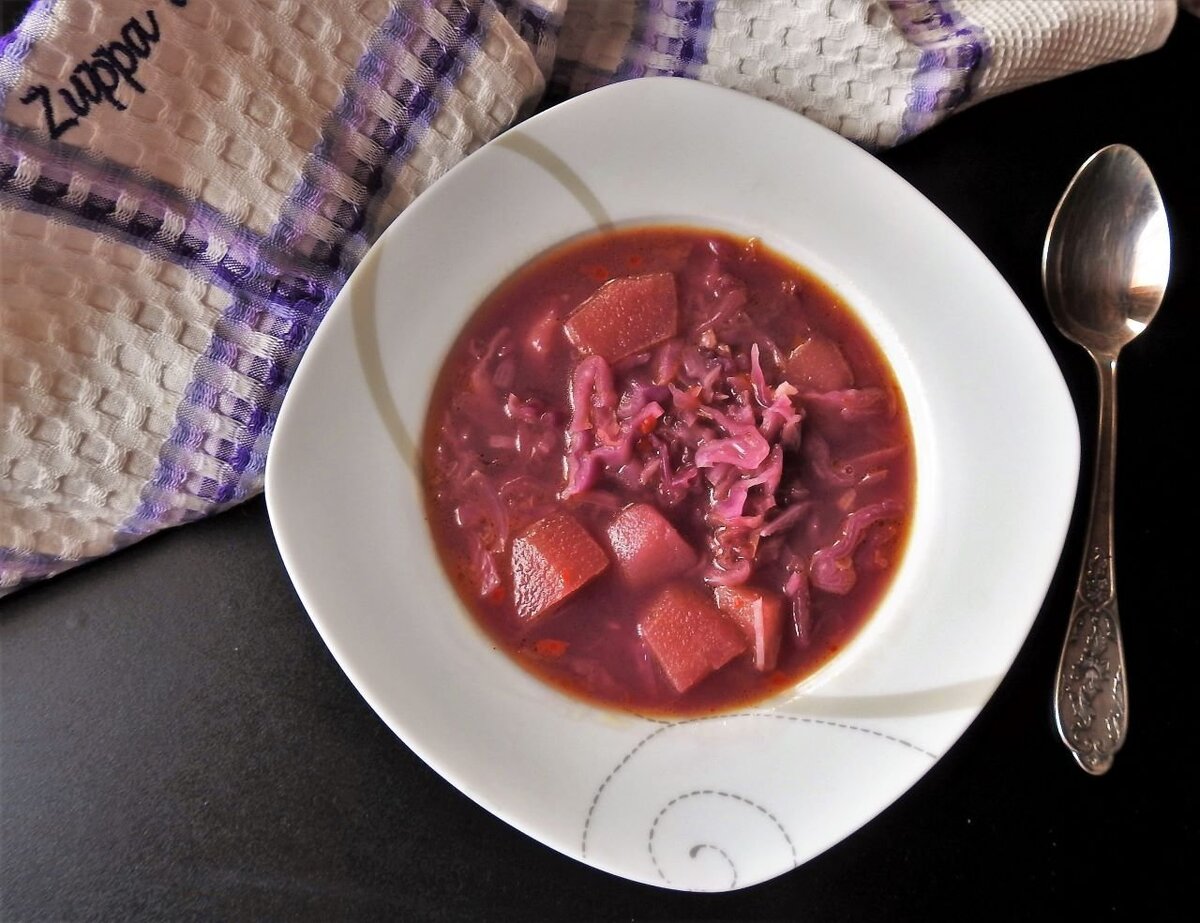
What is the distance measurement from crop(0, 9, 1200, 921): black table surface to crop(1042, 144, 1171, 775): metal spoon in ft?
0.22

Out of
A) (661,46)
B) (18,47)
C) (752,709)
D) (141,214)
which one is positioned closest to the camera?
(18,47)

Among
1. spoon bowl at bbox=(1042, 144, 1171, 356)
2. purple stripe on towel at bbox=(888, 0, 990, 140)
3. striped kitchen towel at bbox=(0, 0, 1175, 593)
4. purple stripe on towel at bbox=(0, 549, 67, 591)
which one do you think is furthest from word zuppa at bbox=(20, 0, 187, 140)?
spoon bowl at bbox=(1042, 144, 1171, 356)

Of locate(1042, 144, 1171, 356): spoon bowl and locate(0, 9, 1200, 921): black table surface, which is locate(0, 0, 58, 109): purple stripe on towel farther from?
locate(1042, 144, 1171, 356): spoon bowl

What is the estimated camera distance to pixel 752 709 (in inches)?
90.5

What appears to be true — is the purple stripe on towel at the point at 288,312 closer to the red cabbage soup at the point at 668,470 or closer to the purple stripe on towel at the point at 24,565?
the purple stripe on towel at the point at 24,565

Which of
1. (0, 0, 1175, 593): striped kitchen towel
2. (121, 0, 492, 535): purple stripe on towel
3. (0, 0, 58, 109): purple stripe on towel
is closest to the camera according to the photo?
(0, 0, 58, 109): purple stripe on towel

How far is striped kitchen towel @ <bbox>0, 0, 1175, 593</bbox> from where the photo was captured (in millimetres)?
2020

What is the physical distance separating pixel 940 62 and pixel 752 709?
1.94m

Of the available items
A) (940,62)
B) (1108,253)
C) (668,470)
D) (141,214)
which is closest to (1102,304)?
(1108,253)

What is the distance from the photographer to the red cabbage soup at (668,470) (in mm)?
2303

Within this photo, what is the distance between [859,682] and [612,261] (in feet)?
4.64

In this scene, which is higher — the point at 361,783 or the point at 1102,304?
the point at 1102,304

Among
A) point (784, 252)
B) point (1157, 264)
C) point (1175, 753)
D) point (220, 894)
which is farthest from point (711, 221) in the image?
point (220, 894)

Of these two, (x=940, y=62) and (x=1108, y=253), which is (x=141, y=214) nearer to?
(x=940, y=62)
